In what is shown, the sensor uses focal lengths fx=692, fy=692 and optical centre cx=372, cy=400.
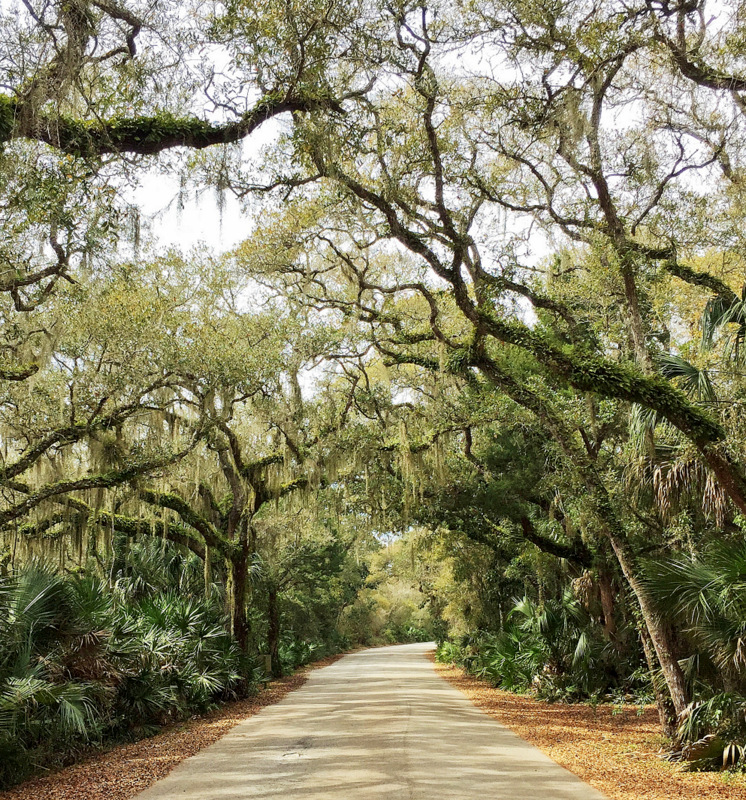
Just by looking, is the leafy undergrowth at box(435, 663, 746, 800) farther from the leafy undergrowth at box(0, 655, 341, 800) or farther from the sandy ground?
the leafy undergrowth at box(0, 655, 341, 800)

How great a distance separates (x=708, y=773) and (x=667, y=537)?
→ 4.52 meters

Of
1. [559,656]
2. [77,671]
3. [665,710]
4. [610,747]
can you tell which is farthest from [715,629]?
[559,656]

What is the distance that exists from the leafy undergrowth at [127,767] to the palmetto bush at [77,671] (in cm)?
28

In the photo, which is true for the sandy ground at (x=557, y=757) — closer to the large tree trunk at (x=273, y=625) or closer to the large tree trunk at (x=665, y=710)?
the large tree trunk at (x=665, y=710)

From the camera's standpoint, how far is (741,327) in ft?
24.9

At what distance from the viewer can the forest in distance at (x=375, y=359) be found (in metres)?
6.65

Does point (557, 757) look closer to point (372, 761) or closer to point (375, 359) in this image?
point (372, 761)

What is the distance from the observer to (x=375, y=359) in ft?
45.5

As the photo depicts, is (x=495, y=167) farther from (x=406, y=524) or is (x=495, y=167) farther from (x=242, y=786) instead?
(x=242, y=786)

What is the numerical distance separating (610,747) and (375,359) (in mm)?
8039

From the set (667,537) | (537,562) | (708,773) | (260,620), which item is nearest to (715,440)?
(708,773)

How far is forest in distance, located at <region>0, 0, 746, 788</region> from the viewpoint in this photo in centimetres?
665

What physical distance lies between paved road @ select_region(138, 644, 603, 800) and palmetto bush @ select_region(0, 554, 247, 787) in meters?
1.33

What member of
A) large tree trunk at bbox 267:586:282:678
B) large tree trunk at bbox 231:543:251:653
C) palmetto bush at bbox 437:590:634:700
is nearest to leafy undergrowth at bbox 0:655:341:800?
large tree trunk at bbox 231:543:251:653
